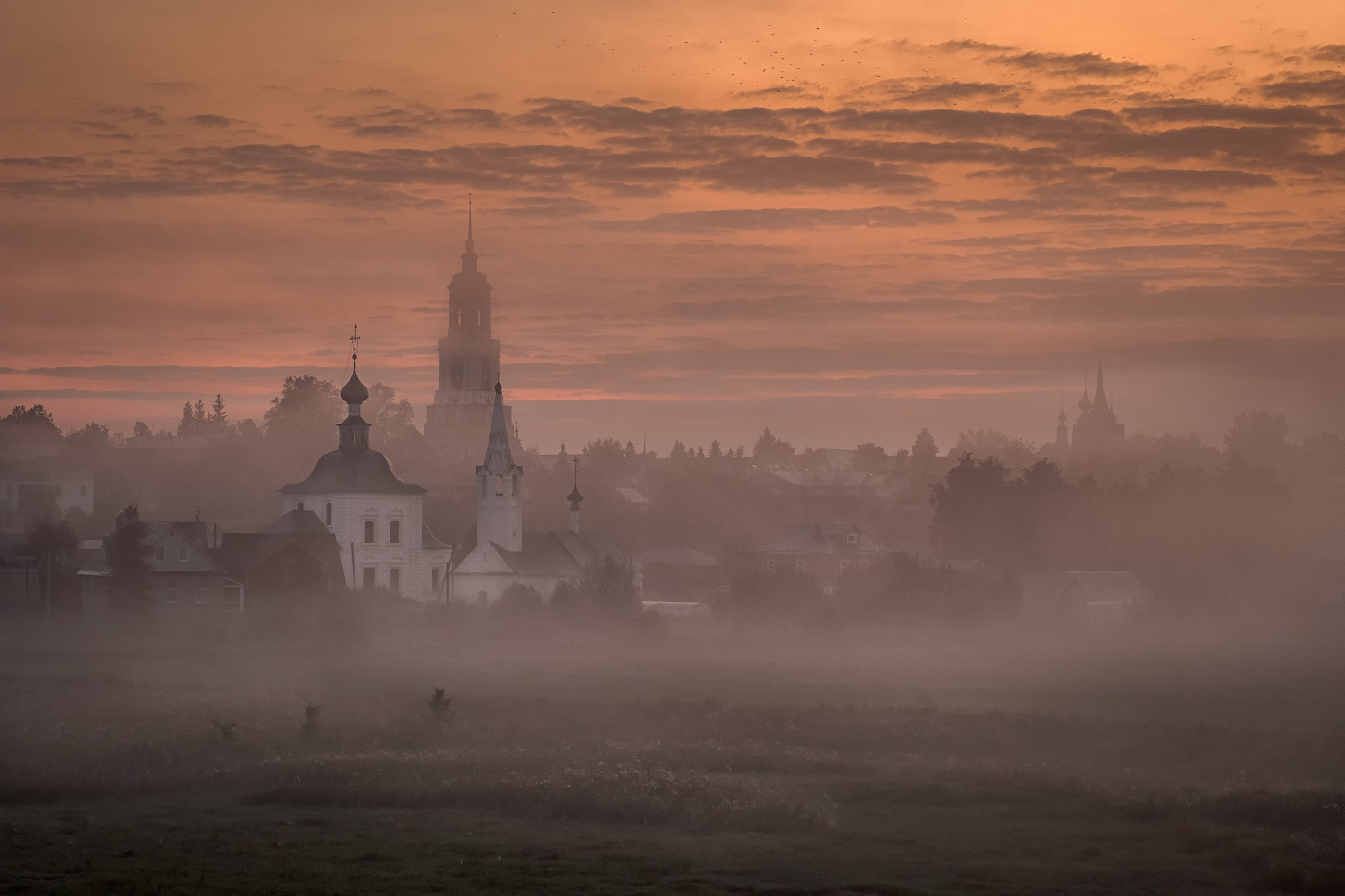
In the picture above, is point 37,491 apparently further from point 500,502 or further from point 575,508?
point 500,502

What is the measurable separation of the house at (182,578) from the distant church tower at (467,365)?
10213cm

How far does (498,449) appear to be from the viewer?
114625mm

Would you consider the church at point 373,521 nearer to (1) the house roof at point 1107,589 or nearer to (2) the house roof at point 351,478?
(2) the house roof at point 351,478

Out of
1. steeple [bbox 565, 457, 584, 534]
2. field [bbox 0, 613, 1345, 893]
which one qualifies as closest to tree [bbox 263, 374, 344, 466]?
steeple [bbox 565, 457, 584, 534]

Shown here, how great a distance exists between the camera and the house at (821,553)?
12338 centimetres

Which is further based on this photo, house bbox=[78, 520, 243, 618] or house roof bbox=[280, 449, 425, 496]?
house roof bbox=[280, 449, 425, 496]

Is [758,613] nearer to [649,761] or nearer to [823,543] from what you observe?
[823,543]

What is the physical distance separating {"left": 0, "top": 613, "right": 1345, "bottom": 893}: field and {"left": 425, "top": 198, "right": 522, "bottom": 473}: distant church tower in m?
123

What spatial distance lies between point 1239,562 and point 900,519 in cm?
7212

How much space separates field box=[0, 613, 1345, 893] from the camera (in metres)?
33.4

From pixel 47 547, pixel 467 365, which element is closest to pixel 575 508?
pixel 47 547

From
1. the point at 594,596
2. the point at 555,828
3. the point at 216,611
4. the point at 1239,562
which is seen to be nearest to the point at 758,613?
the point at 594,596

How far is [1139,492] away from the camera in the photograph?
424 ft

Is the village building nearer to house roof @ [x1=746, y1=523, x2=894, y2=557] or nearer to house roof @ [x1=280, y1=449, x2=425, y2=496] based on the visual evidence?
house roof @ [x1=280, y1=449, x2=425, y2=496]
